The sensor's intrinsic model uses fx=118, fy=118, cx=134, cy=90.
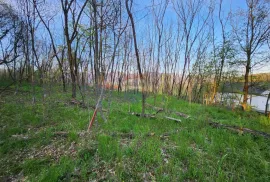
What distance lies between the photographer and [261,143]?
2.58m

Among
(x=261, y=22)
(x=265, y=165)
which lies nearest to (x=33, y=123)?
(x=265, y=165)

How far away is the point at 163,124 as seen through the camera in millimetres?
3596

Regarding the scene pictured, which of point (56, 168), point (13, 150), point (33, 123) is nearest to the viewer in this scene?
point (56, 168)

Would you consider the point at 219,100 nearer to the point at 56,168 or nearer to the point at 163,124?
the point at 163,124

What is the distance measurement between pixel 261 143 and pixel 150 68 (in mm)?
11794

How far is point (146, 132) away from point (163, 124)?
863 mm

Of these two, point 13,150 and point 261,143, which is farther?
point 261,143

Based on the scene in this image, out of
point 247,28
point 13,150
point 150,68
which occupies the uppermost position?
point 247,28

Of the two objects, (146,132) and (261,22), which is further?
(261,22)

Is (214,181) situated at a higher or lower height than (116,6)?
lower

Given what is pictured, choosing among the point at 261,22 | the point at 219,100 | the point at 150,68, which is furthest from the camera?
the point at 150,68

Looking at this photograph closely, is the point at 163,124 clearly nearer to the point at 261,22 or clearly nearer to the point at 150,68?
the point at 261,22

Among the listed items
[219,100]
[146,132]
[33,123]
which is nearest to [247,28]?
[219,100]

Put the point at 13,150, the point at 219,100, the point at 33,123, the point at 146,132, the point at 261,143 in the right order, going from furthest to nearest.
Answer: the point at 219,100 < the point at 33,123 < the point at 146,132 < the point at 261,143 < the point at 13,150
